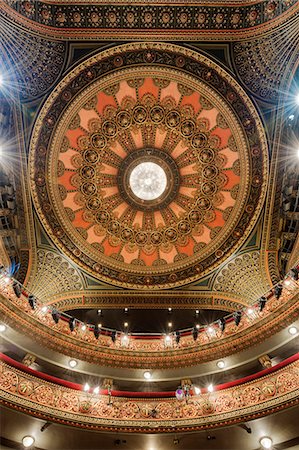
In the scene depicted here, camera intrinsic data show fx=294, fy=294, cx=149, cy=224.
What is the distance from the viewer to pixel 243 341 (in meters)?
10.8

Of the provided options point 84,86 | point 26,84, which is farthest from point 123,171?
point 26,84

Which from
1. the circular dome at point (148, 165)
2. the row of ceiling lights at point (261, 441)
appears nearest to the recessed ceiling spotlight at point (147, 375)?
the row of ceiling lights at point (261, 441)

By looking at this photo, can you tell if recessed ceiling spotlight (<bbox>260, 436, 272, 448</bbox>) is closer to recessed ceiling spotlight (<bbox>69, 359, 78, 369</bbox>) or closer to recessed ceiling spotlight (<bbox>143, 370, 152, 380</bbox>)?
recessed ceiling spotlight (<bbox>143, 370, 152, 380</bbox>)

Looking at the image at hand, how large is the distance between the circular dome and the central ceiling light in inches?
2.0

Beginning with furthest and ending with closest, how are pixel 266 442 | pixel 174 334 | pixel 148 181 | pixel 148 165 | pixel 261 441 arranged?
pixel 148 181
pixel 148 165
pixel 174 334
pixel 261 441
pixel 266 442

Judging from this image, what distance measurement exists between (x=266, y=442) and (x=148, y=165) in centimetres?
1179

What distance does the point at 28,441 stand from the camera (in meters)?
8.23

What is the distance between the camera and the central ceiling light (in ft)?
49.0

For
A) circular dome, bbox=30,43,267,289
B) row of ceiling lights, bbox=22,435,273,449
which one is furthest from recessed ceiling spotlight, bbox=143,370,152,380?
circular dome, bbox=30,43,267,289

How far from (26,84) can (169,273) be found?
1066 centimetres

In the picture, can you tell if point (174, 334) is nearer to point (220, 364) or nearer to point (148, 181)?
point (220, 364)

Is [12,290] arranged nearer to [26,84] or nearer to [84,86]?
[26,84]

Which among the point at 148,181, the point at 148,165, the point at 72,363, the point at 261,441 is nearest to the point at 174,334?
the point at 72,363

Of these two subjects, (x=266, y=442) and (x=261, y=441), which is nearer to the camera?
(x=266, y=442)
